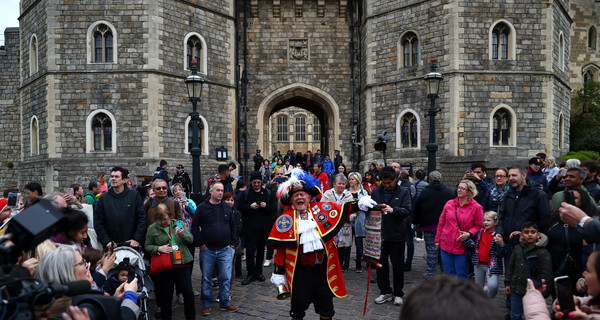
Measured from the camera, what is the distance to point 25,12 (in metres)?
17.8

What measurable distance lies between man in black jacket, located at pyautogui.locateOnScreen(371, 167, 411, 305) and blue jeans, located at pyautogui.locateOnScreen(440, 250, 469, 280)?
23.5 inches

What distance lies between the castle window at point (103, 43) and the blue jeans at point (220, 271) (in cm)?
1311

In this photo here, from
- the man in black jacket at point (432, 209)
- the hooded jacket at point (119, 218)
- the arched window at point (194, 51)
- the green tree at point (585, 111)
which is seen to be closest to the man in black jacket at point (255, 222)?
the hooded jacket at point (119, 218)

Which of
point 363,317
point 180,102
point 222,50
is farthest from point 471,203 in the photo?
point 222,50

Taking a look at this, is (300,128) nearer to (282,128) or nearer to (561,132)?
(282,128)

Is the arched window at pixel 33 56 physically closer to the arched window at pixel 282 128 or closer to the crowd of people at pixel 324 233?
the crowd of people at pixel 324 233

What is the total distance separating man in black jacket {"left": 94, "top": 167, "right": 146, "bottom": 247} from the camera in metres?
5.53

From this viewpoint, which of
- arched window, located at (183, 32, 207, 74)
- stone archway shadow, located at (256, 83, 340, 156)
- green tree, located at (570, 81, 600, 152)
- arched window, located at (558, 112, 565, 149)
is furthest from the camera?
green tree, located at (570, 81, 600, 152)

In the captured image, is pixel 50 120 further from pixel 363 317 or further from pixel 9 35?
pixel 363 317

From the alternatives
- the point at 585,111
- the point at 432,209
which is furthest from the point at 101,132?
the point at 585,111

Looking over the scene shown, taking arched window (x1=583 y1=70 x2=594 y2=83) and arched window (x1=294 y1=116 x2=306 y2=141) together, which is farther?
arched window (x1=294 y1=116 x2=306 y2=141)

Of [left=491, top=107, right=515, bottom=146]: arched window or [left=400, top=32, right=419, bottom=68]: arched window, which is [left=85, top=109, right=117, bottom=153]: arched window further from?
[left=491, top=107, right=515, bottom=146]: arched window

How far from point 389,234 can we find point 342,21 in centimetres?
1553

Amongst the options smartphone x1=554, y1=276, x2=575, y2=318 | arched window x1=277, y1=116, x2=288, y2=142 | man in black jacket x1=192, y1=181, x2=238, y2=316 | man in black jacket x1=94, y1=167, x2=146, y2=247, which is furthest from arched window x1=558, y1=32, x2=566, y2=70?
arched window x1=277, y1=116, x2=288, y2=142
